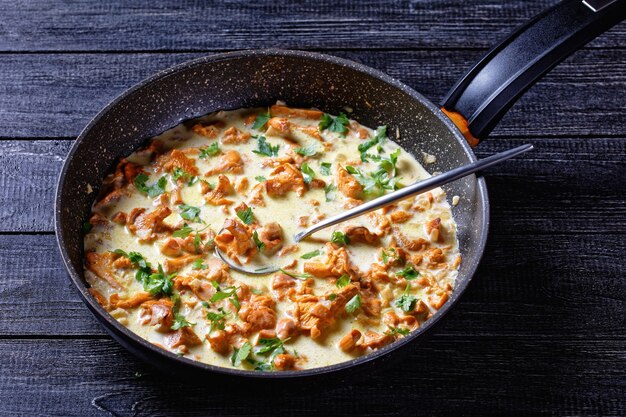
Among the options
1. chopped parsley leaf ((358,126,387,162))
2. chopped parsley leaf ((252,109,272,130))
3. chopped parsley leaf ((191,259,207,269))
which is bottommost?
chopped parsley leaf ((191,259,207,269))

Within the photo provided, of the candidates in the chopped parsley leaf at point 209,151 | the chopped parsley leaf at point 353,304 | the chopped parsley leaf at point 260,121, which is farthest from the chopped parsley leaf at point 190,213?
the chopped parsley leaf at point 353,304

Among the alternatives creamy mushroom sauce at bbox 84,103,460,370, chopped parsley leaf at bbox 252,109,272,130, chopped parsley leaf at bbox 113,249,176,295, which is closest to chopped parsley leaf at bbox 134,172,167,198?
creamy mushroom sauce at bbox 84,103,460,370

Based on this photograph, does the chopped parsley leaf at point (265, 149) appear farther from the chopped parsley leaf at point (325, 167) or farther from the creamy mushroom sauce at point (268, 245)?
the chopped parsley leaf at point (325, 167)

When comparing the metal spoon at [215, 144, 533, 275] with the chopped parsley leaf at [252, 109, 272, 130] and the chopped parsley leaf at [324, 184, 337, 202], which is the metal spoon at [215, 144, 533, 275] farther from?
the chopped parsley leaf at [252, 109, 272, 130]

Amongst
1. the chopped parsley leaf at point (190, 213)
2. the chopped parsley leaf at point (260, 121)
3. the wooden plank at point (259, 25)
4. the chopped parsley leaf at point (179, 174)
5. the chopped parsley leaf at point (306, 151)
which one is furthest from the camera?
the wooden plank at point (259, 25)

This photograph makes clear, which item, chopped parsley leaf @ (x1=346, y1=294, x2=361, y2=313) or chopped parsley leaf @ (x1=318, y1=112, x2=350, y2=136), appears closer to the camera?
chopped parsley leaf @ (x1=346, y1=294, x2=361, y2=313)

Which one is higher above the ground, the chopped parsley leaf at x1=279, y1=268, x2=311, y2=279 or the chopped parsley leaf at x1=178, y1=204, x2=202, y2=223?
the chopped parsley leaf at x1=178, y1=204, x2=202, y2=223

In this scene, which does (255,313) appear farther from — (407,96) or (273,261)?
(407,96)
